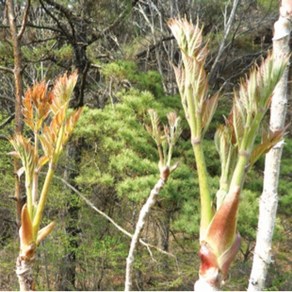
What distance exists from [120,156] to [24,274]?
3.99 metres

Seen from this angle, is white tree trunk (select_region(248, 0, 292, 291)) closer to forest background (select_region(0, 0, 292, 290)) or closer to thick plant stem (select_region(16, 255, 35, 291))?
thick plant stem (select_region(16, 255, 35, 291))

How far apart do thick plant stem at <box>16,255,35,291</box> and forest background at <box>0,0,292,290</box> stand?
2901 mm

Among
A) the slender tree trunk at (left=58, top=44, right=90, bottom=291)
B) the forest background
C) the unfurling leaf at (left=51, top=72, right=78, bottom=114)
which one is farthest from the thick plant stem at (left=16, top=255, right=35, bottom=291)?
the slender tree trunk at (left=58, top=44, right=90, bottom=291)

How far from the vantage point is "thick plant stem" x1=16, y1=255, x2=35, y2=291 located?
28.7 inches

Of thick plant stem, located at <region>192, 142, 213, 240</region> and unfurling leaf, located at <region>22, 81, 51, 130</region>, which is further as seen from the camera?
unfurling leaf, located at <region>22, 81, 51, 130</region>

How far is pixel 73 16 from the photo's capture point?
539 centimetres

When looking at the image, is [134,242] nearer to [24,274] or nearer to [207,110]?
[24,274]

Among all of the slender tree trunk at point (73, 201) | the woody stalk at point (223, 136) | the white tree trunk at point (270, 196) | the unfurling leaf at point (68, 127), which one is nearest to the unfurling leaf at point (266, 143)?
the woody stalk at point (223, 136)

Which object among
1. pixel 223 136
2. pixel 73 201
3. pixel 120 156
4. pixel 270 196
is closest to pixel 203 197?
pixel 223 136

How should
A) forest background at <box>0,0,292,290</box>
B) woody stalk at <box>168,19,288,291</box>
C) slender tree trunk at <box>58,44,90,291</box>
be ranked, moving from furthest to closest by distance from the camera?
slender tree trunk at <box>58,44,90,291</box> < forest background at <box>0,0,292,290</box> < woody stalk at <box>168,19,288,291</box>

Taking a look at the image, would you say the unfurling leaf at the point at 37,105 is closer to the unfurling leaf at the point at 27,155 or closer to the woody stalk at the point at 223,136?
the unfurling leaf at the point at 27,155

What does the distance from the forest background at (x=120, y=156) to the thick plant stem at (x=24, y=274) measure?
2901mm

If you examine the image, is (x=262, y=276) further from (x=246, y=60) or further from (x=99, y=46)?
(x=246, y=60)

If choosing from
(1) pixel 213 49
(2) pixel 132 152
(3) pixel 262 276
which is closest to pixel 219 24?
(1) pixel 213 49
